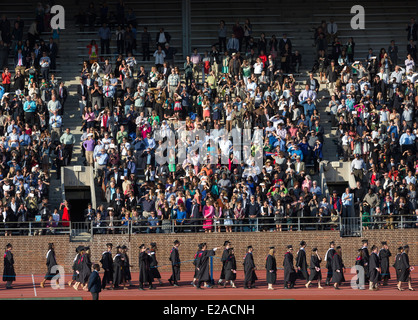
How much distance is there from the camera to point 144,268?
33.1m

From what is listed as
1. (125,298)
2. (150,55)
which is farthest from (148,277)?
(150,55)

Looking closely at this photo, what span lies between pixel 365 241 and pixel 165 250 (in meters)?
6.45

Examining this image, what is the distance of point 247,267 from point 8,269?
708 cm

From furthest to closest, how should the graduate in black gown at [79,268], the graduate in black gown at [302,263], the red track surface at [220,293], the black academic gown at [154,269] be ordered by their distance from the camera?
the black academic gown at [154,269] < the graduate in black gown at [302,263] < the graduate in black gown at [79,268] < the red track surface at [220,293]

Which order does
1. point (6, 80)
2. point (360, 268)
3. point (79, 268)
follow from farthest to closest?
1. point (6, 80)
2. point (360, 268)
3. point (79, 268)

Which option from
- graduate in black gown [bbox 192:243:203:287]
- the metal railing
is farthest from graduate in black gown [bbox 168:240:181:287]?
the metal railing

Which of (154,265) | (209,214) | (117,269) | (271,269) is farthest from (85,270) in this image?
(271,269)

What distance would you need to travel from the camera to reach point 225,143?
124ft

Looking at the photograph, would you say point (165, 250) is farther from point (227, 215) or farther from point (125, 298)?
point (125, 298)

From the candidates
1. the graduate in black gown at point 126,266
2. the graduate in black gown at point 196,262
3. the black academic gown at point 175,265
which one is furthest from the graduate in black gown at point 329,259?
the graduate in black gown at point 126,266

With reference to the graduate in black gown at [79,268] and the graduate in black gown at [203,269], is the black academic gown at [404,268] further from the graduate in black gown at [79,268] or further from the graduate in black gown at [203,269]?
the graduate in black gown at [79,268]

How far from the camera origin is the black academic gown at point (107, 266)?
3284 centimetres

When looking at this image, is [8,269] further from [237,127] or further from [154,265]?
[237,127]

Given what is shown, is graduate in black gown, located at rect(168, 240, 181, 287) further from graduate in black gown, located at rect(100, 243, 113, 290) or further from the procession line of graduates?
graduate in black gown, located at rect(100, 243, 113, 290)
